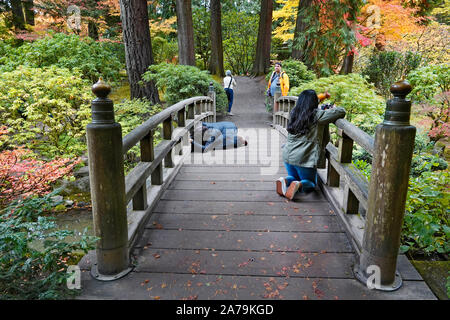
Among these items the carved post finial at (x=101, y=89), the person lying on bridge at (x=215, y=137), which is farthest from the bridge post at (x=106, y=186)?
the person lying on bridge at (x=215, y=137)

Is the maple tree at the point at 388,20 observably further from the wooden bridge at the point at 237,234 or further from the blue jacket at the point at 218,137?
the wooden bridge at the point at 237,234

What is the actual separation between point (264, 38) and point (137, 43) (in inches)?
430

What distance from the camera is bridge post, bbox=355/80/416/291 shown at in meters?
2.25

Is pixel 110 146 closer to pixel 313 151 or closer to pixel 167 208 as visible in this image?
pixel 167 208

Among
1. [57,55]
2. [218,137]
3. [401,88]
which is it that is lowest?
[218,137]

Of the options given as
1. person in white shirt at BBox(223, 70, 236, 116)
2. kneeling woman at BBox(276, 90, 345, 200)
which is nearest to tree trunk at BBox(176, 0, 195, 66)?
person in white shirt at BBox(223, 70, 236, 116)

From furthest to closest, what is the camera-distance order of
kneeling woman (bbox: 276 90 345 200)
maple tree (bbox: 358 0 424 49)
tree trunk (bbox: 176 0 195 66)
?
maple tree (bbox: 358 0 424 49) < tree trunk (bbox: 176 0 195 66) < kneeling woman (bbox: 276 90 345 200)

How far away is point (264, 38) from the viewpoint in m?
18.9

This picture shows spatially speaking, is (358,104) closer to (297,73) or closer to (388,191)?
(388,191)

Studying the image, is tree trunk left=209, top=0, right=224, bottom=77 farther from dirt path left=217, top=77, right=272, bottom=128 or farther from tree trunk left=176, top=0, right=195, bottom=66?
tree trunk left=176, top=0, right=195, bottom=66

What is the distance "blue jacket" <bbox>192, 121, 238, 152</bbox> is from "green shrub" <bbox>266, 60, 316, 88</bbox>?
7063mm

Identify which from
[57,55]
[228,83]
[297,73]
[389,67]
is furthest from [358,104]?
[389,67]
